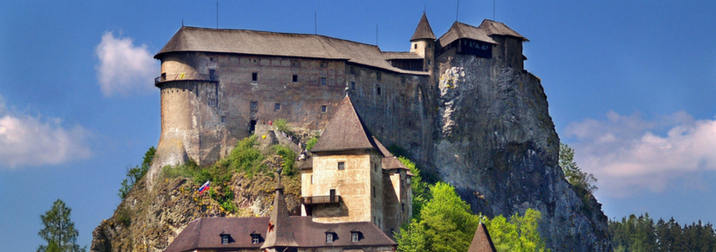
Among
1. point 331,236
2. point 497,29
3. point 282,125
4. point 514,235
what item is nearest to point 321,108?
point 282,125

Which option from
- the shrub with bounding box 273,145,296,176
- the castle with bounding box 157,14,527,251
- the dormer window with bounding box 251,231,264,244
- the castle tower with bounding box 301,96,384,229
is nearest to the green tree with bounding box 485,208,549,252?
the castle with bounding box 157,14,527,251

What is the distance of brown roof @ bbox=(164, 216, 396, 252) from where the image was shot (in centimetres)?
8788

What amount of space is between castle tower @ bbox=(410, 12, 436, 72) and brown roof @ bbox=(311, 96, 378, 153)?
30557 millimetres

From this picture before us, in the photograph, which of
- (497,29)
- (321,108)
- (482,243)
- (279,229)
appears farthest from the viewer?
(497,29)

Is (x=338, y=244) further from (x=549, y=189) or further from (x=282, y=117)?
(x=549, y=189)

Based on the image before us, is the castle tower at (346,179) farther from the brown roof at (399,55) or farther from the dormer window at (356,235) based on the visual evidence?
the brown roof at (399,55)

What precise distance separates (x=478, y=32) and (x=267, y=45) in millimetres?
24981

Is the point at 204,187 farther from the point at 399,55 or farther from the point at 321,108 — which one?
the point at 399,55

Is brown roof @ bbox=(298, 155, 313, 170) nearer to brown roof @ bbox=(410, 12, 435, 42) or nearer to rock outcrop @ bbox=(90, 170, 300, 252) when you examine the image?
rock outcrop @ bbox=(90, 170, 300, 252)

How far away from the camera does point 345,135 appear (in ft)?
310

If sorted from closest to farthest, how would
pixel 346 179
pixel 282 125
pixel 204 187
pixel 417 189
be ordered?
pixel 346 179 → pixel 204 187 → pixel 417 189 → pixel 282 125

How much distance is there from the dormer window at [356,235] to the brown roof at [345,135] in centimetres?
699

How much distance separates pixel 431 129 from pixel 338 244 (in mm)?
39536

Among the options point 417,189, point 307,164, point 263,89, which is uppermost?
point 263,89
